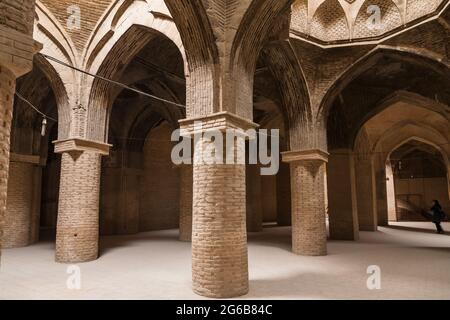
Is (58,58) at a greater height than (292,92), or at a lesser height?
greater

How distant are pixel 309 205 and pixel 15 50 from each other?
8066 mm

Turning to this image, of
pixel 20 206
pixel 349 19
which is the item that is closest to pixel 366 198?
pixel 349 19

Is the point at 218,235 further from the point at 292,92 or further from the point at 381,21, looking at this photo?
the point at 381,21

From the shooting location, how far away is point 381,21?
9.87 meters

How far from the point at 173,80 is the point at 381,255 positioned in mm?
9364

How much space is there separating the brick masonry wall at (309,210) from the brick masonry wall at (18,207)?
917 centimetres

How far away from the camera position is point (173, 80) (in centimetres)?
1241

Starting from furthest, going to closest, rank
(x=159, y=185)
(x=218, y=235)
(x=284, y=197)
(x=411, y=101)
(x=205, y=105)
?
1. (x=284, y=197)
2. (x=159, y=185)
3. (x=411, y=101)
4. (x=205, y=105)
5. (x=218, y=235)

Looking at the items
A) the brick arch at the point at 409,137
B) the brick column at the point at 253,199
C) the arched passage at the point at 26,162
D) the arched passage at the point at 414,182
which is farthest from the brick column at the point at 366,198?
the arched passage at the point at 26,162

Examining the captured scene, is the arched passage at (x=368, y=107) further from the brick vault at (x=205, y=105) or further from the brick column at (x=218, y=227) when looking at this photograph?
the brick column at (x=218, y=227)

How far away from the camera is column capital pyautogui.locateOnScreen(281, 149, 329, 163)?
372 inches

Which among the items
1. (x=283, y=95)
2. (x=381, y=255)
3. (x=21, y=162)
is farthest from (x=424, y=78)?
(x=21, y=162)

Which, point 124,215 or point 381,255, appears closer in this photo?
point 381,255
